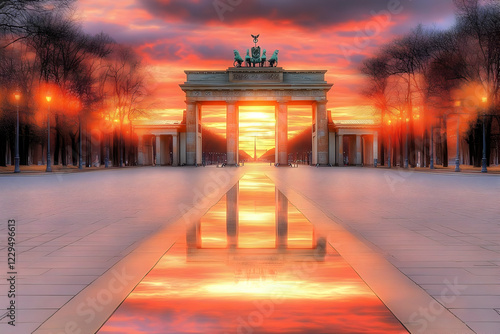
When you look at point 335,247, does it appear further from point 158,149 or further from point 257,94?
point 158,149

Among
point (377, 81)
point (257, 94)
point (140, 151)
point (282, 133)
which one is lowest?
point (140, 151)

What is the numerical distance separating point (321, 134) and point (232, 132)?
14225 millimetres

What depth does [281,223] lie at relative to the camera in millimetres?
12789

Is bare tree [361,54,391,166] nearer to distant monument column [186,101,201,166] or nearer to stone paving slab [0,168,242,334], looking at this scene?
distant monument column [186,101,201,166]

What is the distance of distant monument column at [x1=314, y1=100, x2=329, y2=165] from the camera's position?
88062 mm

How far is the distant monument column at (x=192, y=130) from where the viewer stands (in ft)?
289

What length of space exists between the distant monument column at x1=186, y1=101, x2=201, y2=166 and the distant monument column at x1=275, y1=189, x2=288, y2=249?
226 ft

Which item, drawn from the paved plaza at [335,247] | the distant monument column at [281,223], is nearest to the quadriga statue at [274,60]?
the distant monument column at [281,223]

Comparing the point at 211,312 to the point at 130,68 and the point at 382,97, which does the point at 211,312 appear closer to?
the point at 382,97

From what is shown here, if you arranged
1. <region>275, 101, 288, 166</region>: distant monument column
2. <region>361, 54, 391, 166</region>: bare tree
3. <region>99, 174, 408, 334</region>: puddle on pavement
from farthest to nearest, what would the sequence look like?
<region>275, 101, 288, 166</region>: distant monument column < <region>361, 54, 391, 166</region>: bare tree < <region>99, 174, 408, 334</region>: puddle on pavement

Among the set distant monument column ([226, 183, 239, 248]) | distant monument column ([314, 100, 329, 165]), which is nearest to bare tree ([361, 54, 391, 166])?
distant monument column ([314, 100, 329, 165])

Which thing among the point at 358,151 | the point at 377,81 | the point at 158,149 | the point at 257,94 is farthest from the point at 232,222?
the point at 158,149

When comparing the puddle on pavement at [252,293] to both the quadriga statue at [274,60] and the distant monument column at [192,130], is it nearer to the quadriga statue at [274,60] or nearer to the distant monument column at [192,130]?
the distant monument column at [192,130]

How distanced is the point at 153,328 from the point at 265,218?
29.4ft
